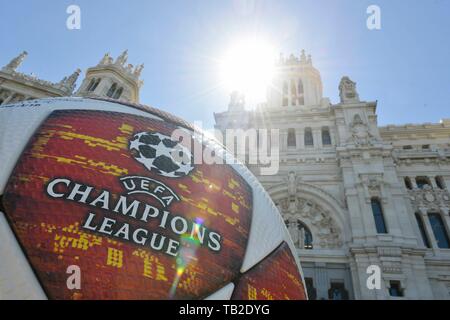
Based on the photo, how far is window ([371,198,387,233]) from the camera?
47.9 ft

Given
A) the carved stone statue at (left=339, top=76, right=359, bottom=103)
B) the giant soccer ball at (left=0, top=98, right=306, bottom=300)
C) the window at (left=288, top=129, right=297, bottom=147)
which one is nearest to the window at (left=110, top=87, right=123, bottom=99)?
the window at (left=288, top=129, right=297, bottom=147)

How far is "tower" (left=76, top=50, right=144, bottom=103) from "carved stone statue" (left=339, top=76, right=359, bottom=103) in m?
19.0

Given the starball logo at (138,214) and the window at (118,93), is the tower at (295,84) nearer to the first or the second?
the window at (118,93)

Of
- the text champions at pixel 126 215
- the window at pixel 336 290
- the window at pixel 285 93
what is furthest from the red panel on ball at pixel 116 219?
the window at pixel 285 93

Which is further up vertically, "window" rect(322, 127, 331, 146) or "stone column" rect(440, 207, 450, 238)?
"window" rect(322, 127, 331, 146)

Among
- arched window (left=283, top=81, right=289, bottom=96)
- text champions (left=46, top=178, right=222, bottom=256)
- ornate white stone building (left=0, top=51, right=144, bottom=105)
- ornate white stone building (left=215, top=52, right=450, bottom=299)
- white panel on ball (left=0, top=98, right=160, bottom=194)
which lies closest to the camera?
text champions (left=46, top=178, right=222, bottom=256)

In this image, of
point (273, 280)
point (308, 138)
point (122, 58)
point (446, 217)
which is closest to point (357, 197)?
point (446, 217)

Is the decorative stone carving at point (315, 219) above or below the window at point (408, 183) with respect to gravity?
below

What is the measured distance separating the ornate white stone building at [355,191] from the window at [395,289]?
1.9 inches

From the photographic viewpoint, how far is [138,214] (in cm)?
281

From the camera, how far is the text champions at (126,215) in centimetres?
262

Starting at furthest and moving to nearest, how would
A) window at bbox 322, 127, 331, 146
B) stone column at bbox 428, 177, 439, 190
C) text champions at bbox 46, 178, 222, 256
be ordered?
window at bbox 322, 127, 331, 146
stone column at bbox 428, 177, 439, 190
text champions at bbox 46, 178, 222, 256

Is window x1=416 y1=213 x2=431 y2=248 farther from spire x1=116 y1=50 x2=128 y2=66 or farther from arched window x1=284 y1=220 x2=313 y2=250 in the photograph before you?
spire x1=116 y1=50 x2=128 y2=66

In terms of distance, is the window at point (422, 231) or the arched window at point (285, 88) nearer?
the window at point (422, 231)
